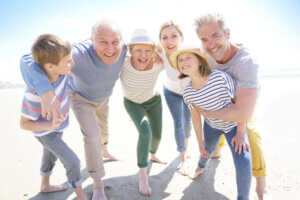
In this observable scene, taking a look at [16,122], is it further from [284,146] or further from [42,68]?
[284,146]

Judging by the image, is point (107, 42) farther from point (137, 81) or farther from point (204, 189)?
point (204, 189)

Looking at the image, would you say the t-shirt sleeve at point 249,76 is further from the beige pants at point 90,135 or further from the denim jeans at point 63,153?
the denim jeans at point 63,153

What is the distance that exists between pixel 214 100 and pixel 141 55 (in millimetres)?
1154

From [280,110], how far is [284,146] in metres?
2.38

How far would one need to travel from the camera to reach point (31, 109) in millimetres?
1808

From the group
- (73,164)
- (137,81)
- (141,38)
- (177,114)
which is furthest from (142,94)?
(73,164)

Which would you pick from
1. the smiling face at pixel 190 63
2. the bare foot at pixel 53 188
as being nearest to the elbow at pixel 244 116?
the smiling face at pixel 190 63

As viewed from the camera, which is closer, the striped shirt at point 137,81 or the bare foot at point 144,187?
the bare foot at point 144,187

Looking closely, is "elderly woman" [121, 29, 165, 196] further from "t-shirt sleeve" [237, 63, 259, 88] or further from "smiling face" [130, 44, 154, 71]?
"t-shirt sleeve" [237, 63, 259, 88]

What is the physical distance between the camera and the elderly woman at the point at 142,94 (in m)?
2.57

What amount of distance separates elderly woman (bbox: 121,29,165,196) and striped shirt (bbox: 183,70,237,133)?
0.71 metres

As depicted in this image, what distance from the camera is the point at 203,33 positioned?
221 cm

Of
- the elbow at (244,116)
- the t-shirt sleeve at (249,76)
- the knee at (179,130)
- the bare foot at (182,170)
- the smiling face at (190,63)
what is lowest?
the bare foot at (182,170)

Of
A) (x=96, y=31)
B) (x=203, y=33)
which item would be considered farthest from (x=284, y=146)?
(x=96, y=31)
